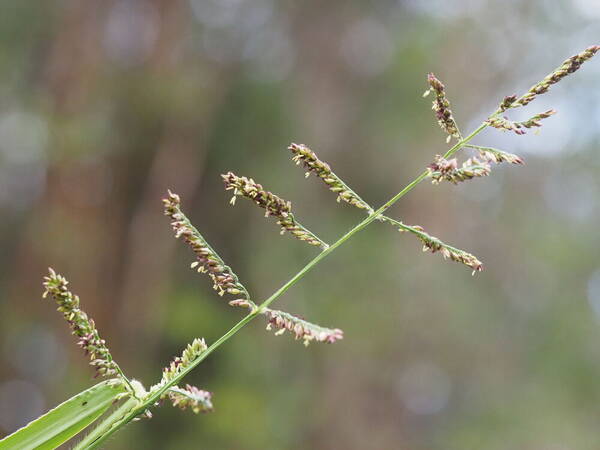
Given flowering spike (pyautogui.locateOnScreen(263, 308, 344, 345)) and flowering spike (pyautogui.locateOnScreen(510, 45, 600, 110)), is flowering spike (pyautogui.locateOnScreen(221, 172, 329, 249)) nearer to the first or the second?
flowering spike (pyautogui.locateOnScreen(263, 308, 344, 345))

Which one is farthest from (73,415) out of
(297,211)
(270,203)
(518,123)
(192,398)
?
(297,211)

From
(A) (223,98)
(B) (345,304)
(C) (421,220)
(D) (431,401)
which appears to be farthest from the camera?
(D) (431,401)

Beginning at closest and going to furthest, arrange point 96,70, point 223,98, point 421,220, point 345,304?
point 96,70, point 223,98, point 345,304, point 421,220

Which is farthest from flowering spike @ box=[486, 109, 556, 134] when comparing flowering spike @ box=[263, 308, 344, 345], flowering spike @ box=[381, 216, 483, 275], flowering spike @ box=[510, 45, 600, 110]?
flowering spike @ box=[263, 308, 344, 345]

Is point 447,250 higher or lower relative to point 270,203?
lower

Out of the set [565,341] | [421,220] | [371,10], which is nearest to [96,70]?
[371,10]

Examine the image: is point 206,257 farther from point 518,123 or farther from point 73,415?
point 518,123

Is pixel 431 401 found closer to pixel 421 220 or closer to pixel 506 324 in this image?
pixel 506 324
